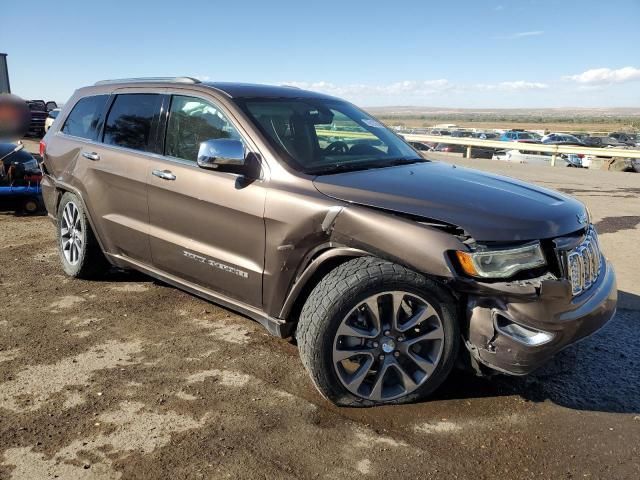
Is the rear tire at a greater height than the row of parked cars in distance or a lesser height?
greater

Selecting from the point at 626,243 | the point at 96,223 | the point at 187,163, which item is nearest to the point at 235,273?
the point at 187,163

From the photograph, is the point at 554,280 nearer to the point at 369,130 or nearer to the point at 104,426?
the point at 369,130

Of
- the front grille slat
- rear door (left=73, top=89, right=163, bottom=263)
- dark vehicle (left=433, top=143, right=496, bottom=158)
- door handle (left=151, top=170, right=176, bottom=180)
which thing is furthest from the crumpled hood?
dark vehicle (left=433, top=143, right=496, bottom=158)

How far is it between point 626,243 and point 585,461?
5197 millimetres

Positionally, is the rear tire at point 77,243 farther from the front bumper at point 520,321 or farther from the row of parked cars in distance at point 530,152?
the row of parked cars in distance at point 530,152

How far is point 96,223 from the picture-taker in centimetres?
477

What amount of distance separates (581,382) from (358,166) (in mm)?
1985

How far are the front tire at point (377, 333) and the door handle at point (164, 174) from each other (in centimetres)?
146

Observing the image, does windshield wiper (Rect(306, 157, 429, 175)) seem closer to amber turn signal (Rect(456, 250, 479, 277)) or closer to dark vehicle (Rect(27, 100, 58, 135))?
amber turn signal (Rect(456, 250, 479, 277))

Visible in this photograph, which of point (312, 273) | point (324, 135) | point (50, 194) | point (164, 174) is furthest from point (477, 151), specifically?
point (312, 273)

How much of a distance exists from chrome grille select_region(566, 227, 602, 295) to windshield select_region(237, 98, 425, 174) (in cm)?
136

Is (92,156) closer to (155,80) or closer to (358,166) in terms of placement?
(155,80)

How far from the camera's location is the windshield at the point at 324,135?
366cm

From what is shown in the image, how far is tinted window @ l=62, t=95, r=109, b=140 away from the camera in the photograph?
16.2 feet
